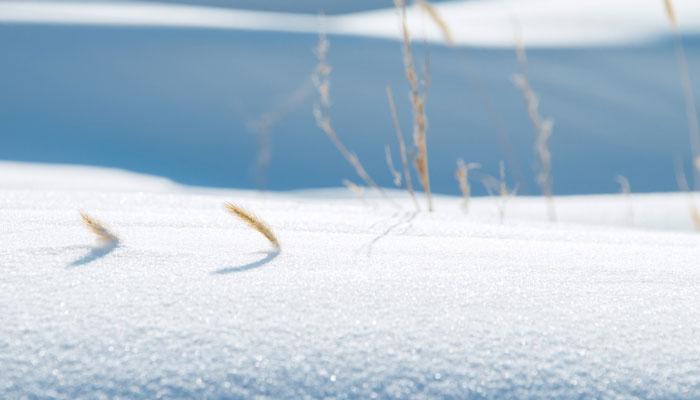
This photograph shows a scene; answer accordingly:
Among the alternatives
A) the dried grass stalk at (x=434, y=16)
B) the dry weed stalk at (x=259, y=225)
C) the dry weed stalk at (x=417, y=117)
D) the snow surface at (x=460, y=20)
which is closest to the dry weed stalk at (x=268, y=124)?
the snow surface at (x=460, y=20)

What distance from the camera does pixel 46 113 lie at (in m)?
4.44

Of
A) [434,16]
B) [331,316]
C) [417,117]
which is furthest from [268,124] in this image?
[331,316]

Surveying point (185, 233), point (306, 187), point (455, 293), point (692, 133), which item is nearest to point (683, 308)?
point (455, 293)

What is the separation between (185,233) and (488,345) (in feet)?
1.65

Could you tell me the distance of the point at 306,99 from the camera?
452 cm

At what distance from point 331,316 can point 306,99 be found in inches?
144

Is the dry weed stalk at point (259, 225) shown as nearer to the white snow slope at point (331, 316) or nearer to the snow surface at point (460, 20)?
the white snow slope at point (331, 316)

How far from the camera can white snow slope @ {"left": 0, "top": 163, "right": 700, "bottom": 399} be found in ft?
2.61

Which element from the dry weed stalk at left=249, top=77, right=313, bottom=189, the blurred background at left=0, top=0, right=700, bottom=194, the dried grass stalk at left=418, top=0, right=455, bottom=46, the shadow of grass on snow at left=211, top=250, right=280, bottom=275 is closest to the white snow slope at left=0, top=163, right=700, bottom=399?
the shadow of grass on snow at left=211, top=250, right=280, bottom=275

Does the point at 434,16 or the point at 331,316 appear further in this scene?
the point at 434,16

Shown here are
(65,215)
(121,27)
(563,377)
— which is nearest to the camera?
(563,377)

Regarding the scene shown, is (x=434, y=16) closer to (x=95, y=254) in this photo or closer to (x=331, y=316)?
(x=95, y=254)

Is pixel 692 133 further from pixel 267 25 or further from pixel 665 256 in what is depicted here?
pixel 665 256

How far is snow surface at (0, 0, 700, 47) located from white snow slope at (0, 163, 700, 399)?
367 cm
